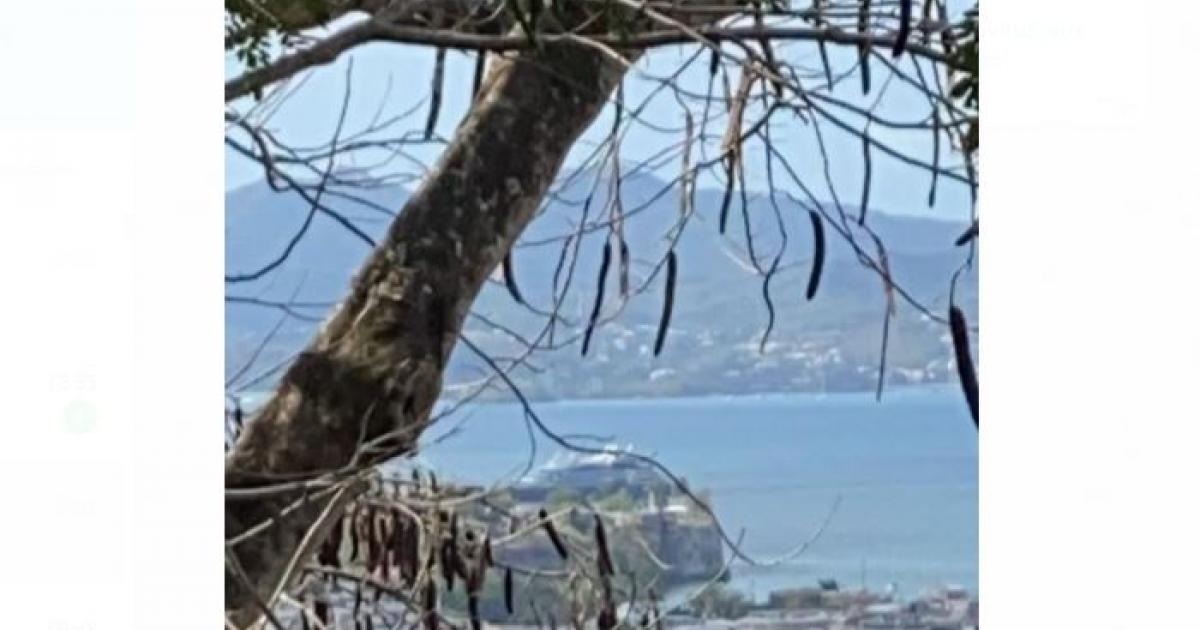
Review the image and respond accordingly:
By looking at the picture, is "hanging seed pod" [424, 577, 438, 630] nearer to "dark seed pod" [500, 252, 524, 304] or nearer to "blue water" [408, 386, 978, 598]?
"blue water" [408, 386, 978, 598]

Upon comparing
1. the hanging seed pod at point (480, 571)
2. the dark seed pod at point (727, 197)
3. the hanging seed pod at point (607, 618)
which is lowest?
the hanging seed pod at point (607, 618)

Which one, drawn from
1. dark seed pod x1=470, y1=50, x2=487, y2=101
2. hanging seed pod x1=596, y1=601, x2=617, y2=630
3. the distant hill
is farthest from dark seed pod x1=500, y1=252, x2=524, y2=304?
hanging seed pod x1=596, y1=601, x2=617, y2=630

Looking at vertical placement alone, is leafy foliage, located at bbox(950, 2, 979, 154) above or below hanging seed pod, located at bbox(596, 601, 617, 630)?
above

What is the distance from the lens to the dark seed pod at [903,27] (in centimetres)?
127

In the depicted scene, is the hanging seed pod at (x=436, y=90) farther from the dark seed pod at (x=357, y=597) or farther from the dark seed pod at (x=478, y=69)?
the dark seed pod at (x=357, y=597)

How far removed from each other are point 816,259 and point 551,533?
0.82 ft

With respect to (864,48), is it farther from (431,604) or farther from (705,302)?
(431,604)

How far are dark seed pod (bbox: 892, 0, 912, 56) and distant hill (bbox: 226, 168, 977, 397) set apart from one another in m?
0.11

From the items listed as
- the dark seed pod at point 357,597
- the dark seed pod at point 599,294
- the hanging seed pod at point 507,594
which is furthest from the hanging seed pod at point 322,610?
the dark seed pod at point 599,294

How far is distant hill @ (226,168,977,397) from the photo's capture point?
1.27 m

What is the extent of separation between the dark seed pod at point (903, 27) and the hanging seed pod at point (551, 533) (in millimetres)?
382

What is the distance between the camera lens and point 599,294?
1.27 m
